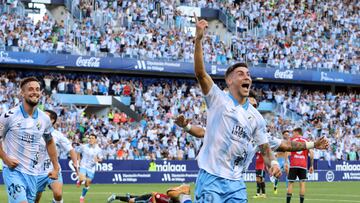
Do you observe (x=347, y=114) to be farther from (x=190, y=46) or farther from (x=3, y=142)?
(x=3, y=142)

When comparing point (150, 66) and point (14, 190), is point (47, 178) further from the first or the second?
point (150, 66)

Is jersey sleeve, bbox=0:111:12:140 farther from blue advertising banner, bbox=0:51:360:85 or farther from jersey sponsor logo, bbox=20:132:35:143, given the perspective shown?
blue advertising banner, bbox=0:51:360:85

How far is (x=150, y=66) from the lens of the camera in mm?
52750

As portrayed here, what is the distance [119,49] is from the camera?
5212cm

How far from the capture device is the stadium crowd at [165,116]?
1727 inches

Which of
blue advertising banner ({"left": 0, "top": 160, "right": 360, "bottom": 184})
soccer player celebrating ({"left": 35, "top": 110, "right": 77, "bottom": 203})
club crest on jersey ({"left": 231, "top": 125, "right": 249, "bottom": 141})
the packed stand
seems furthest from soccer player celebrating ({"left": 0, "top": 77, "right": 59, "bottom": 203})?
the packed stand

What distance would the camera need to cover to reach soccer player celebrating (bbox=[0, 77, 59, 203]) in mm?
11977

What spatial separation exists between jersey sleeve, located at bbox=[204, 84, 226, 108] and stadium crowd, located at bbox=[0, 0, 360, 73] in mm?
37957

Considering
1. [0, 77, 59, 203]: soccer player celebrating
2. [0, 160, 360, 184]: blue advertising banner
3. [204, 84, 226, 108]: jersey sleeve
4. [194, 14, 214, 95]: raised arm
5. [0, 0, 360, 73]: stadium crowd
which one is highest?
[194, 14, 214, 95]: raised arm

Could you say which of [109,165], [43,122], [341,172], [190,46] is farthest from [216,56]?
[43,122]

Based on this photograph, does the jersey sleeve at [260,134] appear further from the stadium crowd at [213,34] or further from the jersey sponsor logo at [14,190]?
the stadium crowd at [213,34]

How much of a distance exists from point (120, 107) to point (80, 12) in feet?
21.5

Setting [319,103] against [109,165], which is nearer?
[109,165]

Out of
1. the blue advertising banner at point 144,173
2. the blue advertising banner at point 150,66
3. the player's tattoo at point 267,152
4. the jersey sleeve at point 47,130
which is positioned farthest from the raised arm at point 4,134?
the blue advertising banner at point 150,66
